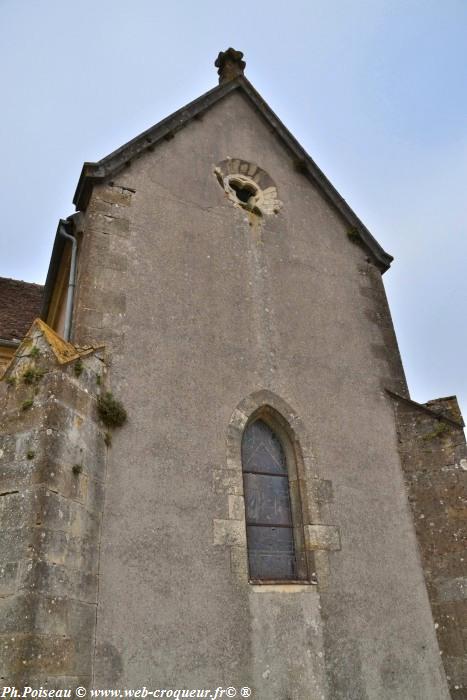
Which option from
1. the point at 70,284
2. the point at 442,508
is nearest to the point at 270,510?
the point at 442,508

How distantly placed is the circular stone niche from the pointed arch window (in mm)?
3218

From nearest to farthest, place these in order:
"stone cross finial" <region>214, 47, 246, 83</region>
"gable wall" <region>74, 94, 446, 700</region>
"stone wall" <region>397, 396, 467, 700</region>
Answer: "gable wall" <region>74, 94, 446, 700</region> < "stone wall" <region>397, 396, 467, 700</region> < "stone cross finial" <region>214, 47, 246, 83</region>

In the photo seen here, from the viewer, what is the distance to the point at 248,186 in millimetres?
8445

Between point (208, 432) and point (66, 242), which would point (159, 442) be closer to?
point (208, 432)

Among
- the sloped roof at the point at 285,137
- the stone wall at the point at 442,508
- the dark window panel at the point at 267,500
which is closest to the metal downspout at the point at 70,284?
the sloped roof at the point at 285,137

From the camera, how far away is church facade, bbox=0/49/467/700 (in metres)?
4.73

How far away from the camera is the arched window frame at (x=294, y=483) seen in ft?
19.3

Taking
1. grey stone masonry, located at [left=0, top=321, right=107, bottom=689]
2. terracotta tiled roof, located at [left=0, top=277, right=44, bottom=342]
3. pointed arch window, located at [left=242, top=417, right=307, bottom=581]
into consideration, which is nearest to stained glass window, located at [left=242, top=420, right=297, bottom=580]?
pointed arch window, located at [left=242, top=417, right=307, bottom=581]

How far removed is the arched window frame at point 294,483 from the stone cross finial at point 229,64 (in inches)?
240

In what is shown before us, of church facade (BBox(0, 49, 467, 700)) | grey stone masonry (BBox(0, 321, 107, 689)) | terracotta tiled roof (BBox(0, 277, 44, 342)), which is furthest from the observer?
terracotta tiled roof (BBox(0, 277, 44, 342))

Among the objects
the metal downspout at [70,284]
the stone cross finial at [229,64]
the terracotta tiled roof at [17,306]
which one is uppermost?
the stone cross finial at [229,64]

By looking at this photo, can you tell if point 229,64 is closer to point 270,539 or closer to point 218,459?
point 218,459

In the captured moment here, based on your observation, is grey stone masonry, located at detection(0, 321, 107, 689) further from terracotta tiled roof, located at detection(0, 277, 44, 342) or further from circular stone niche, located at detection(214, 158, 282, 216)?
circular stone niche, located at detection(214, 158, 282, 216)

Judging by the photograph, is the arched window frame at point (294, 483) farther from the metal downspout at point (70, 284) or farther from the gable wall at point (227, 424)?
the metal downspout at point (70, 284)
